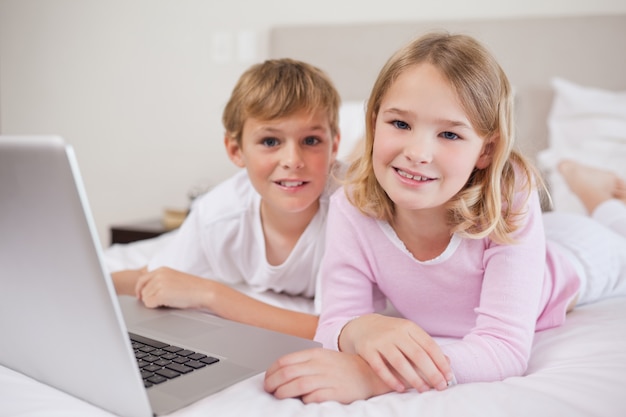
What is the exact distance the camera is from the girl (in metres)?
0.81

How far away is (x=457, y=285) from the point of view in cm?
106

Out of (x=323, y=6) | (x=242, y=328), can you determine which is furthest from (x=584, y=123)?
(x=242, y=328)

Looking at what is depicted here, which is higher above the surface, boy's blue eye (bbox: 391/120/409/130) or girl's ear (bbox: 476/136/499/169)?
boy's blue eye (bbox: 391/120/409/130)

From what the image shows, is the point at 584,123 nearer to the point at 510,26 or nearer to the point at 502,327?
the point at 510,26

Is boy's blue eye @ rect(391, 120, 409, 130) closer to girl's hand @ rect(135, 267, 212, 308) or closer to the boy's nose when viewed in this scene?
the boy's nose

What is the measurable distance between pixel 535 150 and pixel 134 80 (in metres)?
2.00

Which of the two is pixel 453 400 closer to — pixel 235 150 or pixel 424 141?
pixel 424 141

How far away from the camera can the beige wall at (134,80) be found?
2.90 m

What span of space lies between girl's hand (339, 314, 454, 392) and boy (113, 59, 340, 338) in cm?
Answer: 37

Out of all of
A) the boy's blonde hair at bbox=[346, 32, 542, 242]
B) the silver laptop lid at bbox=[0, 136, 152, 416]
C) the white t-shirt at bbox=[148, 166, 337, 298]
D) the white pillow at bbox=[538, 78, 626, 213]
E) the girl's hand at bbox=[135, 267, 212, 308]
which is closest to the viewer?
the silver laptop lid at bbox=[0, 136, 152, 416]

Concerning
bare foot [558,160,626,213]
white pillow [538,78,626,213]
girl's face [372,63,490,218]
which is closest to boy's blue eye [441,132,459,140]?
girl's face [372,63,490,218]

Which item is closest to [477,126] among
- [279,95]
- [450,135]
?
[450,135]

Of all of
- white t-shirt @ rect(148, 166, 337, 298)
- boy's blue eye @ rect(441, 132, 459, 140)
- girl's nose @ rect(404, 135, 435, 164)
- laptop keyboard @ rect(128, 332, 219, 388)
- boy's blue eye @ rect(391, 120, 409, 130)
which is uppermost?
boy's blue eye @ rect(391, 120, 409, 130)

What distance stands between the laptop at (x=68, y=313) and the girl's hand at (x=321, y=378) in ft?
0.15
